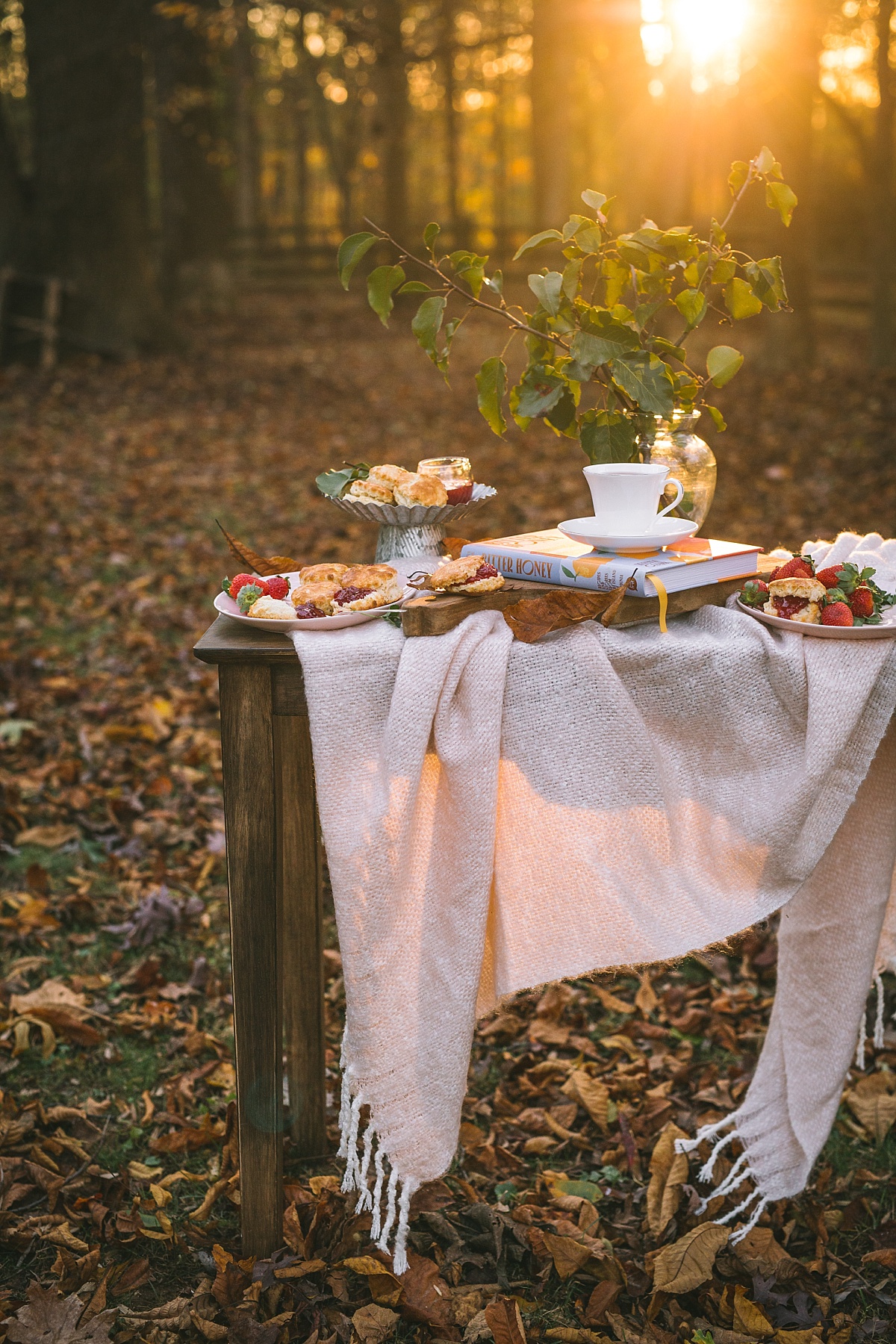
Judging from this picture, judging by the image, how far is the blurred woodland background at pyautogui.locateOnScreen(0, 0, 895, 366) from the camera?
1171cm

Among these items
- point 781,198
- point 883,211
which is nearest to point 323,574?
point 781,198

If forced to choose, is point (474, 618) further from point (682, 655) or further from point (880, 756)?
point (880, 756)

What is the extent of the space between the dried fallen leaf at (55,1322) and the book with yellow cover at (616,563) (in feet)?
5.03

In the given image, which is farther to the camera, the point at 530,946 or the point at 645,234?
the point at 645,234

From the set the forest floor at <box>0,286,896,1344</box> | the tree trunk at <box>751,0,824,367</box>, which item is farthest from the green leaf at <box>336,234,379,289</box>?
the tree trunk at <box>751,0,824,367</box>

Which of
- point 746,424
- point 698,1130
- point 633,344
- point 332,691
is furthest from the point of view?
point 746,424

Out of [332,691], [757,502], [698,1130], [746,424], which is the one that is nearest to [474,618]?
[332,691]

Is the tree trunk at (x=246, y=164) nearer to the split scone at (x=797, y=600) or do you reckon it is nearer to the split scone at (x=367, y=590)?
the split scone at (x=367, y=590)

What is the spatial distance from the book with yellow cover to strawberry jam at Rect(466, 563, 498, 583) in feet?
0.39

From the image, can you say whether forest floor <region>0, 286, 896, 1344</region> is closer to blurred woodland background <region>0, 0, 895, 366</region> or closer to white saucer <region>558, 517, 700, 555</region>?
white saucer <region>558, 517, 700, 555</region>

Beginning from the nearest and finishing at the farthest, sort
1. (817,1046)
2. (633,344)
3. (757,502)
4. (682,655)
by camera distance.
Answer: (682,655)
(633,344)
(817,1046)
(757,502)

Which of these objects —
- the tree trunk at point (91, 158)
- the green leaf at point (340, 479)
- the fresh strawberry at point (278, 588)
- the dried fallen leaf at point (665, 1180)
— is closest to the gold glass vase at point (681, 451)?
the green leaf at point (340, 479)

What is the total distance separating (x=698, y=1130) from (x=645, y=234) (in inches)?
74.6

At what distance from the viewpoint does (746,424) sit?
10.7 m
